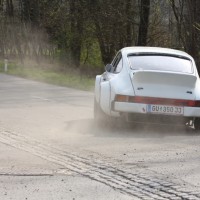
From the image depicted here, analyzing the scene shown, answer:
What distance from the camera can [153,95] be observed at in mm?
9602

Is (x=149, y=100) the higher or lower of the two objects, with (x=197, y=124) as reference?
higher

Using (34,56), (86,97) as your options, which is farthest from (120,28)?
(86,97)

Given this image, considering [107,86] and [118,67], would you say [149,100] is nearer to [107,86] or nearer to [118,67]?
[107,86]

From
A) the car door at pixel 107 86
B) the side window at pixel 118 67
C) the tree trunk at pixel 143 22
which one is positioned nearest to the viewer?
the car door at pixel 107 86

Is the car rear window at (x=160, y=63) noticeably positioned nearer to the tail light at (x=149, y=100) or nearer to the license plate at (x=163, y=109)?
the tail light at (x=149, y=100)

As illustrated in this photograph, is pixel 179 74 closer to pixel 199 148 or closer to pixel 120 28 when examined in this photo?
pixel 199 148

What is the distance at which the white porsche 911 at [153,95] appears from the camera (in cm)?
957

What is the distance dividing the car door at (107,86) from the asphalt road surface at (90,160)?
45cm

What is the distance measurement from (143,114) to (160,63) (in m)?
1.22

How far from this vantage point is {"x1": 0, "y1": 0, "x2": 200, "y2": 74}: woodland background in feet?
94.6

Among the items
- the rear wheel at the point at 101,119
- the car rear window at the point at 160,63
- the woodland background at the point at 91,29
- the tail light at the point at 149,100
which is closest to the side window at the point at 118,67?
the car rear window at the point at 160,63

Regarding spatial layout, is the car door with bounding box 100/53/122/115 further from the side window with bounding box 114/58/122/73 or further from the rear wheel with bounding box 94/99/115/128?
the rear wheel with bounding box 94/99/115/128

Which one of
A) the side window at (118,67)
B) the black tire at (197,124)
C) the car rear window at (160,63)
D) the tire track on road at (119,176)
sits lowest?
the black tire at (197,124)

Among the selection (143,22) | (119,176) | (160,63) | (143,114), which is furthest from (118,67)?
(143,22)
